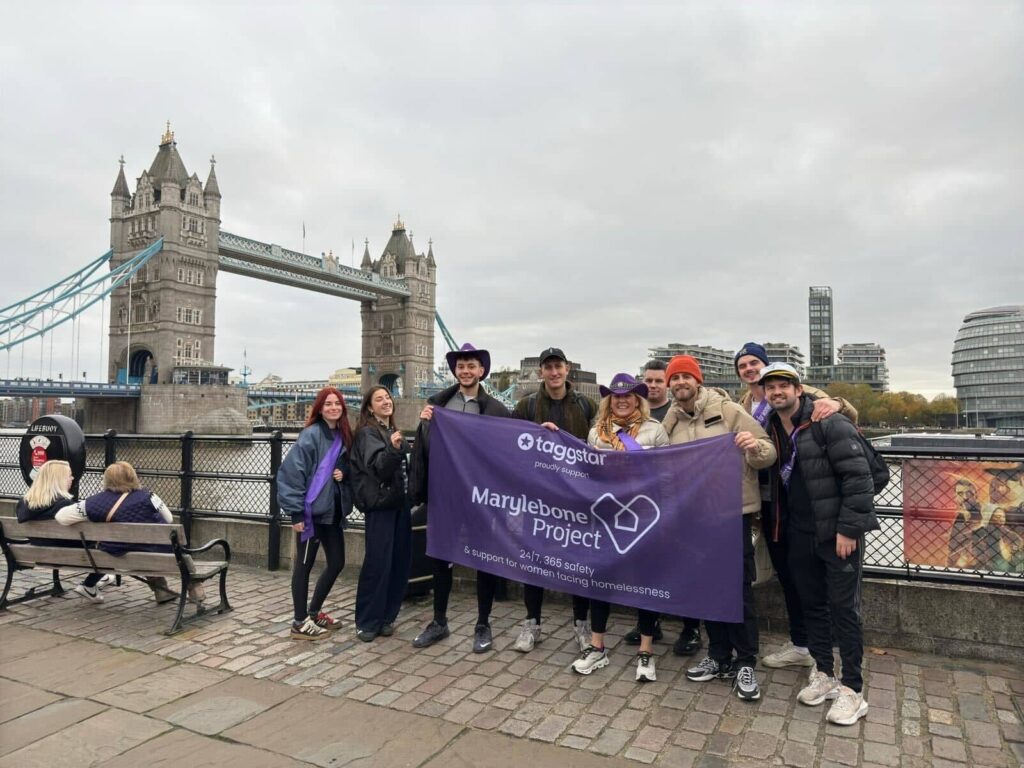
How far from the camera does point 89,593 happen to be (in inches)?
232

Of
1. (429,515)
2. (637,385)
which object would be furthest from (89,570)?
(637,385)

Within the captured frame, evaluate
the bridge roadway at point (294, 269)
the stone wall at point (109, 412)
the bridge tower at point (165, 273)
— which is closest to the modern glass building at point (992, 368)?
the bridge roadway at point (294, 269)

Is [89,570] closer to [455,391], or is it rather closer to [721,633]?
[455,391]

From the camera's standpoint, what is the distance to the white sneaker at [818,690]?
12.1 ft

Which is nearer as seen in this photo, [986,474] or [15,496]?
[986,474]

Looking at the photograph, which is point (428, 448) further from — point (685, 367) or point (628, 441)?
point (685, 367)

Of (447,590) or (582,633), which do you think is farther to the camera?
(447,590)

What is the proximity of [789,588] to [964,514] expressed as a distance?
4.58 feet

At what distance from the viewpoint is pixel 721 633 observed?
4.14 m

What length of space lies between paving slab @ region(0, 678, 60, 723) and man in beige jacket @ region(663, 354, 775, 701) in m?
3.83

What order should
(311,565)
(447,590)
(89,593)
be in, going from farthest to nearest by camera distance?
(89,593) < (311,565) < (447,590)

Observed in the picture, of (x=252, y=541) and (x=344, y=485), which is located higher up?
(x=344, y=485)

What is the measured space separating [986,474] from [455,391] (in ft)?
12.3

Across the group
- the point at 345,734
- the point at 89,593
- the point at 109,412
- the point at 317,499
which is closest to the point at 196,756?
the point at 345,734
